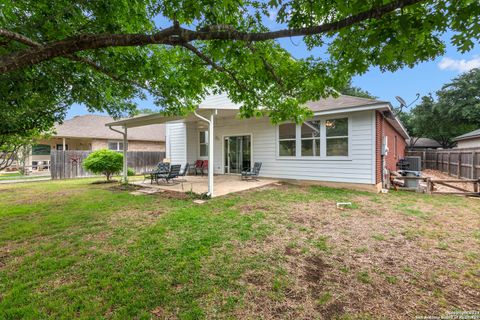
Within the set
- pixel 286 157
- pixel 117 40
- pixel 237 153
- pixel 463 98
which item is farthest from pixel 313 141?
pixel 463 98

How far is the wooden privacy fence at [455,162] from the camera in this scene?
1245cm

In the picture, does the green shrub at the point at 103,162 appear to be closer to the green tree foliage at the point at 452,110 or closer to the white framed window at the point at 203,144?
the white framed window at the point at 203,144

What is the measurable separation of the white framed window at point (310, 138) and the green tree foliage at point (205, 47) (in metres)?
5.74

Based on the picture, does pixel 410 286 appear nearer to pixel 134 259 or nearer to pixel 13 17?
pixel 134 259

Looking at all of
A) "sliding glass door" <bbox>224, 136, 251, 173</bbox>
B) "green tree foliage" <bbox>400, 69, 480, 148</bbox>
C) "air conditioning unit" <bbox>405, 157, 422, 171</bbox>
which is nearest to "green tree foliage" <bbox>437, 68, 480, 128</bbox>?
"green tree foliage" <bbox>400, 69, 480, 148</bbox>

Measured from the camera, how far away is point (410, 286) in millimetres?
2842

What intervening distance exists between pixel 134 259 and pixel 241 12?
4382 mm

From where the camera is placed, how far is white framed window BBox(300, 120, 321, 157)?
33.5 feet

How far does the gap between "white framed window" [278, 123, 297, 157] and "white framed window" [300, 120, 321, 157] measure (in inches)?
15.8

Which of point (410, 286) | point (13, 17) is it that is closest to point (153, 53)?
point (13, 17)

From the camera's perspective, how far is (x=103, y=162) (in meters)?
11.5

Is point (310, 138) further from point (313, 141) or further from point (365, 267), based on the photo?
point (365, 267)

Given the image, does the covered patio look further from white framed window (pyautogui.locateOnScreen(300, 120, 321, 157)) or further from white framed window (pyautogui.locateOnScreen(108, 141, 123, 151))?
white framed window (pyautogui.locateOnScreen(108, 141, 123, 151))

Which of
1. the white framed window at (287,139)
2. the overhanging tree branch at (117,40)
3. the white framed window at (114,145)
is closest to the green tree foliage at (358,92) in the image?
the white framed window at (287,139)
